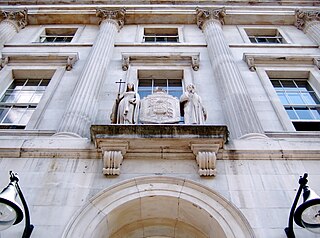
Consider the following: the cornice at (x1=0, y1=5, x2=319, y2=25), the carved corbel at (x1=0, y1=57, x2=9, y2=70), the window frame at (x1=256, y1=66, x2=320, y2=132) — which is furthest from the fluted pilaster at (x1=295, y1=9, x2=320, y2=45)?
the carved corbel at (x1=0, y1=57, x2=9, y2=70)

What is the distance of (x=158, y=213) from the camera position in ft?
26.6

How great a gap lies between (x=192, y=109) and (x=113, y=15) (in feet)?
32.9

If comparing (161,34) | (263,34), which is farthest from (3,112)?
(263,34)

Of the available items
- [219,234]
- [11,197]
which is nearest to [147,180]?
[219,234]

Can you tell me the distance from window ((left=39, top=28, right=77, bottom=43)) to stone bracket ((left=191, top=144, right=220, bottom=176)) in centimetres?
1155

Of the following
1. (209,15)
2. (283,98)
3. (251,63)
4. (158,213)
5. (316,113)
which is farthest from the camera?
(209,15)

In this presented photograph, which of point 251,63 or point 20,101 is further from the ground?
point 251,63

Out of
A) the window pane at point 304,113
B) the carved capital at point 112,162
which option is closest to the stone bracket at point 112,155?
the carved capital at point 112,162

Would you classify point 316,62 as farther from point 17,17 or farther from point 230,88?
point 17,17

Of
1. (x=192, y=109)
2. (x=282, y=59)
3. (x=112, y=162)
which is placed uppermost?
(x=282, y=59)

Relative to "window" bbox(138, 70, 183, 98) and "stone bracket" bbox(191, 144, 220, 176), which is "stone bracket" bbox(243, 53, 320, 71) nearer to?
"window" bbox(138, 70, 183, 98)

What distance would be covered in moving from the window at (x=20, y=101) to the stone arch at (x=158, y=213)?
5547 mm

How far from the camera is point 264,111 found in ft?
38.4

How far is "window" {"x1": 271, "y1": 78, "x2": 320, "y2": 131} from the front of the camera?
1166 cm
